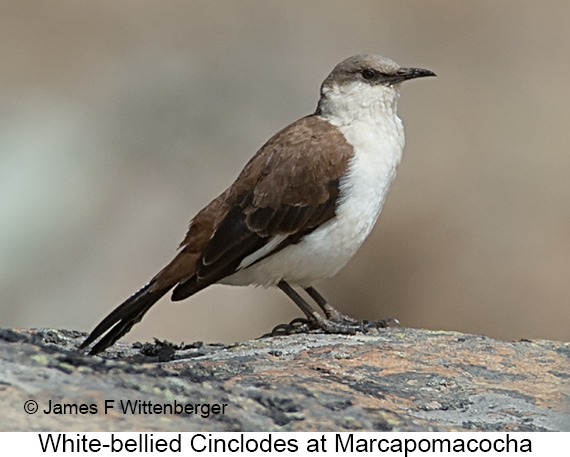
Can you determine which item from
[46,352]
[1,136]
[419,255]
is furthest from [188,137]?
[46,352]

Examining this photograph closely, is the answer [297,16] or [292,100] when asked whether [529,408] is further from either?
[297,16]

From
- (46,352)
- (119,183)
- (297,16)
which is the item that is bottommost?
(46,352)

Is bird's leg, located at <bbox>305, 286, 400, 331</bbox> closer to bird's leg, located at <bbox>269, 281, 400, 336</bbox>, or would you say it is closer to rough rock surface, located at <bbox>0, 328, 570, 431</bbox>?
bird's leg, located at <bbox>269, 281, 400, 336</bbox>

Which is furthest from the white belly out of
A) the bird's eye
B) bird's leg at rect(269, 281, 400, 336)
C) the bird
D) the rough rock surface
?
the rough rock surface

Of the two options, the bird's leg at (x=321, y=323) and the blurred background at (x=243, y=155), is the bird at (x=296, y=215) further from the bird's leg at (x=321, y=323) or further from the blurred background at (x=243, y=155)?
the blurred background at (x=243, y=155)

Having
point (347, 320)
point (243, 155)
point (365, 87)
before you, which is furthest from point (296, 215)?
point (243, 155)
